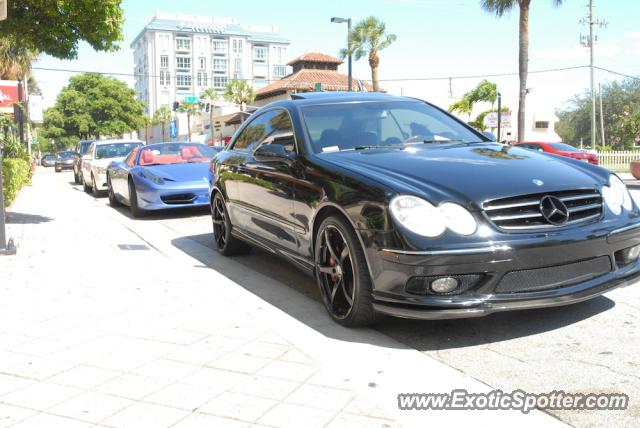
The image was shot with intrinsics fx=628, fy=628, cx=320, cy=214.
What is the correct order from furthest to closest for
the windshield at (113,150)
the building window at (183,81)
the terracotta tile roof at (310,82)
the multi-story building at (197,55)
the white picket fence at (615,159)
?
the building window at (183,81) < the multi-story building at (197,55) < the terracotta tile roof at (310,82) < the white picket fence at (615,159) < the windshield at (113,150)

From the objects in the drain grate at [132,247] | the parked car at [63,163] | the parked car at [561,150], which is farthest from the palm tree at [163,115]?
the drain grate at [132,247]

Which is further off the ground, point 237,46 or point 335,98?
point 237,46

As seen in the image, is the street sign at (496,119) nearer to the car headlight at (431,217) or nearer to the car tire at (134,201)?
the car tire at (134,201)

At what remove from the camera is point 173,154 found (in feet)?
37.0

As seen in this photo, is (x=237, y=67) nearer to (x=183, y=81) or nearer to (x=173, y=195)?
(x=183, y=81)

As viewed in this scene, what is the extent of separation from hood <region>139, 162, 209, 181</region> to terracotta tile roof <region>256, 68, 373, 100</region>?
165 ft

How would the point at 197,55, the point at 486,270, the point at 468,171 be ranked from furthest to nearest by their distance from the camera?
the point at 197,55 → the point at 468,171 → the point at 486,270

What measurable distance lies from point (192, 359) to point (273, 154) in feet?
6.39

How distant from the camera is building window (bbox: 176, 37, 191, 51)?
5044 inches

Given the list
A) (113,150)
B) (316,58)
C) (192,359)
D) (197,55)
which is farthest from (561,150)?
(197,55)

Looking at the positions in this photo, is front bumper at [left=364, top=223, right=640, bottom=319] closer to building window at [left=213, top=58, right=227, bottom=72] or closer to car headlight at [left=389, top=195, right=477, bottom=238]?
car headlight at [left=389, top=195, right=477, bottom=238]

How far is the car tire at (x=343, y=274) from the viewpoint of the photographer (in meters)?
3.74

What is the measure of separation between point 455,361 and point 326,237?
1191mm

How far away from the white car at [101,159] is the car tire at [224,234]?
912 centimetres
